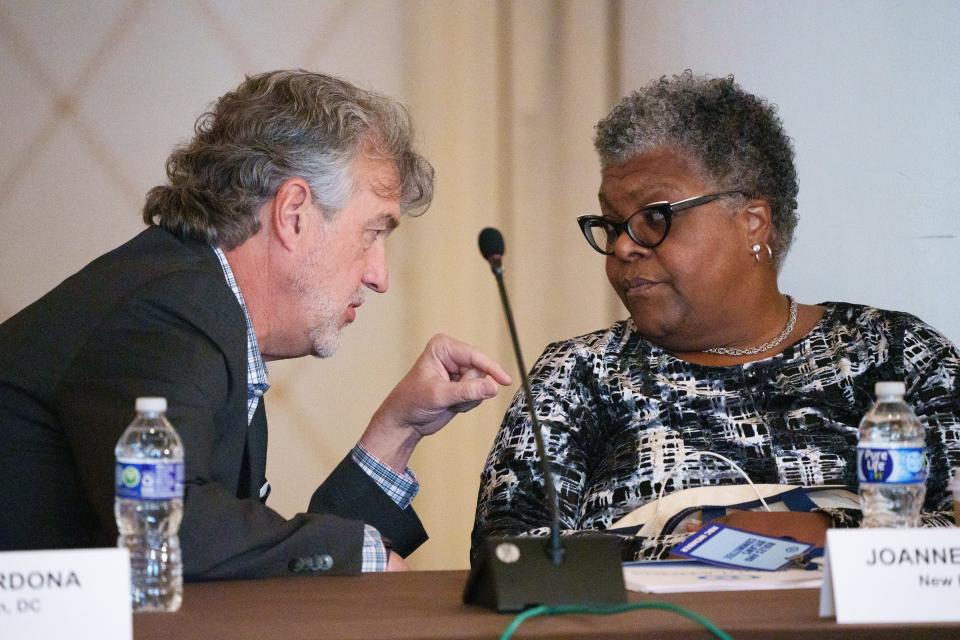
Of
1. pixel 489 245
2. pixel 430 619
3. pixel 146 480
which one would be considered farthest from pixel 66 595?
pixel 489 245

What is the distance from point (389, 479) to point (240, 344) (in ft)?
1.31

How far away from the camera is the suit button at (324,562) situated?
1262 mm

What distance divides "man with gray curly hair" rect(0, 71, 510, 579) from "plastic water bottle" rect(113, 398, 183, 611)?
0.09 ft

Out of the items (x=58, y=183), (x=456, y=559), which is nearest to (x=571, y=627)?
(x=456, y=559)

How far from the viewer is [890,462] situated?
1.17 metres

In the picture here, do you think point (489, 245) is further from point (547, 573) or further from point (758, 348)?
point (758, 348)

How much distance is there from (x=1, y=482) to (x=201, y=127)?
0.77 m

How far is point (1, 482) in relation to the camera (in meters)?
1.39

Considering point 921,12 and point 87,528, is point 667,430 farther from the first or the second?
point 921,12

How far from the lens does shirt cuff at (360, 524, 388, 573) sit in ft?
4.30

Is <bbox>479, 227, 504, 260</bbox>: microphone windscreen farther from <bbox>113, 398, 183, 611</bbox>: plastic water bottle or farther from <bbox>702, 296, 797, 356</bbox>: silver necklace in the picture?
<bbox>702, 296, 797, 356</bbox>: silver necklace

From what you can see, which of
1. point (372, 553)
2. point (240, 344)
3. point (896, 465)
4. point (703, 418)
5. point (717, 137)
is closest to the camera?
point (896, 465)

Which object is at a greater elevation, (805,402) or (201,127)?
(201,127)

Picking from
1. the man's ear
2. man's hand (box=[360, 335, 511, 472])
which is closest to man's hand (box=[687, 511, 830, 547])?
man's hand (box=[360, 335, 511, 472])
